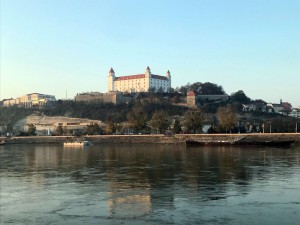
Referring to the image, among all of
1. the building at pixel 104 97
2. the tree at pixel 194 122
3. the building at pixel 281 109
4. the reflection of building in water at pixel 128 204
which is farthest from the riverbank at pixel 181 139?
the building at pixel 281 109

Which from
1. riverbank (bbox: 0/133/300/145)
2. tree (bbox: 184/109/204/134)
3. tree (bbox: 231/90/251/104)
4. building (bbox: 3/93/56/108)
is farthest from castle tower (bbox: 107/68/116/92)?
tree (bbox: 184/109/204/134)

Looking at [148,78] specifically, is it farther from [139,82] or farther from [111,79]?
[111,79]

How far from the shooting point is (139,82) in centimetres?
16700

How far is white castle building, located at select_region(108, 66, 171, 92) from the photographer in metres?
163

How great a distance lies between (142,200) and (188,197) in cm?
194

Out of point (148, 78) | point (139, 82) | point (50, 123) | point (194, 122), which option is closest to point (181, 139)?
point (194, 122)

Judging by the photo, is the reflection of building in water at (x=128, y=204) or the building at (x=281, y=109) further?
the building at (x=281, y=109)

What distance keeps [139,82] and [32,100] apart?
47.0 m

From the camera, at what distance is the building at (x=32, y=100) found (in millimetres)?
164750

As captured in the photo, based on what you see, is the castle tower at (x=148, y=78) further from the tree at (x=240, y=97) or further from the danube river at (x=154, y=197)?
the danube river at (x=154, y=197)

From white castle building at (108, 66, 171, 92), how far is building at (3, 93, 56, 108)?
2639cm

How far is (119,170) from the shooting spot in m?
28.4

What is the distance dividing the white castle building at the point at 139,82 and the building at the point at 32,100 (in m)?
26.4

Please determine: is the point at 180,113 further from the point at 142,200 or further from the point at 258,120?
the point at 142,200
